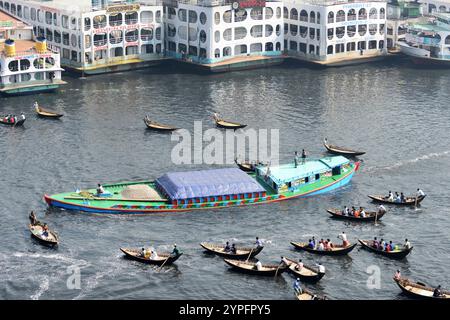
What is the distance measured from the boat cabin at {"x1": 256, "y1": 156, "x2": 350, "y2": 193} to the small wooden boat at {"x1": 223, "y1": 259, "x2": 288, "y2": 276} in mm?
24849

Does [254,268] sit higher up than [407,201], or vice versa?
[407,201]

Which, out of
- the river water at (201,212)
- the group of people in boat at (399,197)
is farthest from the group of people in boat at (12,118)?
the group of people in boat at (399,197)

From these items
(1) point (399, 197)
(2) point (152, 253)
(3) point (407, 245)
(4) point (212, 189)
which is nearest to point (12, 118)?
(4) point (212, 189)

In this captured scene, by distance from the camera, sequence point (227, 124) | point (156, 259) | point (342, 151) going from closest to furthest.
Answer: point (156, 259)
point (342, 151)
point (227, 124)

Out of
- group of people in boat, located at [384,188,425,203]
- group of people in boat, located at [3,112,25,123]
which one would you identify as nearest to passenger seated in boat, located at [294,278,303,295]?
group of people in boat, located at [384,188,425,203]

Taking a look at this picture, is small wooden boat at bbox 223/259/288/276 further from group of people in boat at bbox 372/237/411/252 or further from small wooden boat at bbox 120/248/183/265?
group of people in boat at bbox 372/237/411/252

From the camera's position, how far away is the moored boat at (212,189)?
14262 cm

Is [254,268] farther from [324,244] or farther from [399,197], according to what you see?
[399,197]

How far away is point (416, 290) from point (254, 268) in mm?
18641

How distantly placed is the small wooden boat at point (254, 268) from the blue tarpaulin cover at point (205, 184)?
20264 mm

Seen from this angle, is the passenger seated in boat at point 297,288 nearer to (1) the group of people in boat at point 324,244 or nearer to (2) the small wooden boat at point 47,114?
(1) the group of people in boat at point 324,244

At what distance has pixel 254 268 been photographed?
409 feet
